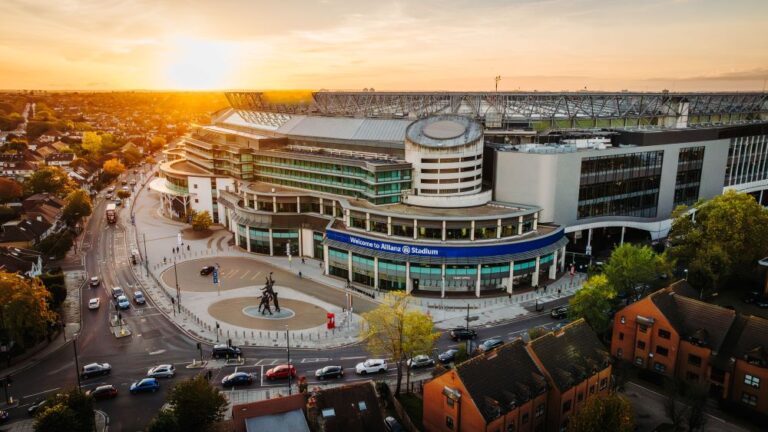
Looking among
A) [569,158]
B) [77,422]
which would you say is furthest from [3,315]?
[569,158]

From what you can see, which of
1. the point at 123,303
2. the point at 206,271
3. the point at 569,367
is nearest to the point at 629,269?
the point at 569,367

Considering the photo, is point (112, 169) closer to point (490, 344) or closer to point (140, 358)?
point (140, 358)

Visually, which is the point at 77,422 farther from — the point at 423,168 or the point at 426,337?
the point at 423,168

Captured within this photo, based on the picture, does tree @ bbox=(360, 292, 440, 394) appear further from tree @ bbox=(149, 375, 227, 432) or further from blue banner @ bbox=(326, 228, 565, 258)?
blue banner @ bbox=(326, 228, 565, 258)

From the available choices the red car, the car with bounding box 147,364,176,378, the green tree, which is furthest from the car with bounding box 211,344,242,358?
the green tree

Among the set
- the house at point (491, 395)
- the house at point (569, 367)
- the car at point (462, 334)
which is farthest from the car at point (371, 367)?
the house at point (569, 367)

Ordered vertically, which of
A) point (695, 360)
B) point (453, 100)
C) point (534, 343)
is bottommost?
point (695, 360)
